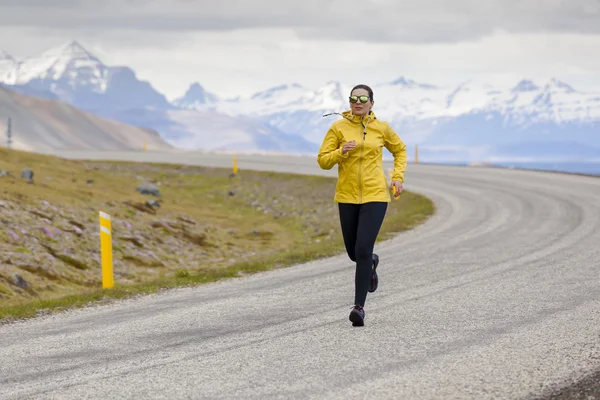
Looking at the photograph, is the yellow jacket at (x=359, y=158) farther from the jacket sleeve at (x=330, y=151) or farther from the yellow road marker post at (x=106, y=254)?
the yellow road marker post at (x=106, y=254)

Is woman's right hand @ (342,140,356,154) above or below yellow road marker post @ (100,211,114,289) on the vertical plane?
above

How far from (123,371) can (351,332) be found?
243cm

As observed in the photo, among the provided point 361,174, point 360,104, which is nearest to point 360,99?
point 360,104

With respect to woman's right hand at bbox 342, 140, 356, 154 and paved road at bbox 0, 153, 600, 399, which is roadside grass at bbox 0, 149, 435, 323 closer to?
paved road at bbox 0, 153, 600, 399

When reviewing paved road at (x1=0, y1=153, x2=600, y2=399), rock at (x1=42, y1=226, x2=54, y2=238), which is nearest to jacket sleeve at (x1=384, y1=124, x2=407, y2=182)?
paved road at (x1=0, y1=153, x2=600, y2=399)

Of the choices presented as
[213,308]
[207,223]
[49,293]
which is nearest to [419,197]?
[207,223]

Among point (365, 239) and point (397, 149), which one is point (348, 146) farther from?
point (365, 239)

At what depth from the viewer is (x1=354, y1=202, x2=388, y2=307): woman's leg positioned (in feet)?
30.7

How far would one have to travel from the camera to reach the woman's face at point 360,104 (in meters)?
9.23

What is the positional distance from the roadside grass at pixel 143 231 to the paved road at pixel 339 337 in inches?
78.1

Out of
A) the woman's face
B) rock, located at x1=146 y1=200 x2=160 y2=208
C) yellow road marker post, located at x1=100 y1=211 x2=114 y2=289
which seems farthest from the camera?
rock, located at x1=146 y1=200 x2=160 y2=208

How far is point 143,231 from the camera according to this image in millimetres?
24312

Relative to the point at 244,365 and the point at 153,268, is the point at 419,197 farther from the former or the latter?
the point at 244,365

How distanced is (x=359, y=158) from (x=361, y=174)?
0.17 m
